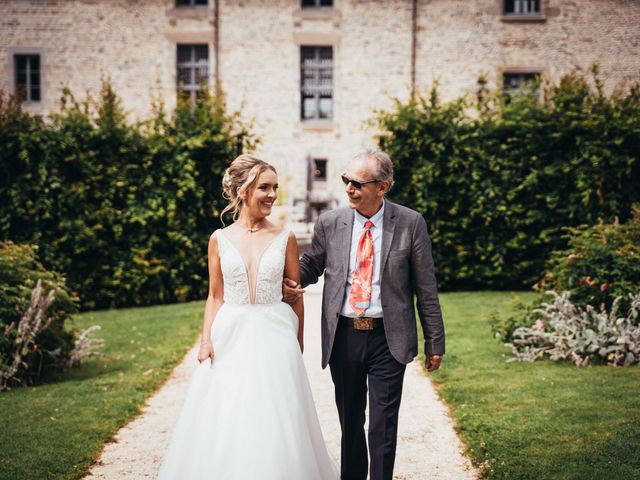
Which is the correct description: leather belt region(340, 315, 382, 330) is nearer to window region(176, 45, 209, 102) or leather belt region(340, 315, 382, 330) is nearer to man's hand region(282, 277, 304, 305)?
man's hand region(282, 277, 304, 305)

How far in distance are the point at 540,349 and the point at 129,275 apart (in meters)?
7.52

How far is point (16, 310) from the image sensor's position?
23.3 feet

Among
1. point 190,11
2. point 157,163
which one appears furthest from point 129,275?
point 190,11

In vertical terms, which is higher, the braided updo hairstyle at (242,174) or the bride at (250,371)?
the braided updo hairstyle at (242,174)

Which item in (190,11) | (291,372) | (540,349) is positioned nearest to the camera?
(291,372)

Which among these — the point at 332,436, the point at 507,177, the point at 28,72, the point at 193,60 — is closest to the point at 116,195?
the point at 507,177

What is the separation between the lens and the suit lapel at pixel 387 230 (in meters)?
3.97

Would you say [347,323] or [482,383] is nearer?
[347,323]

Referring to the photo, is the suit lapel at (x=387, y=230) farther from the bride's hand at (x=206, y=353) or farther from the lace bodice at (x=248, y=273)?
the bride's hand at (x=206, y=353)

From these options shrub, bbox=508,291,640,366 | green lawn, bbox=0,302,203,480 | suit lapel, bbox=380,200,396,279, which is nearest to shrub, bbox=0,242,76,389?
green lawn, bbox=0,302,203,480

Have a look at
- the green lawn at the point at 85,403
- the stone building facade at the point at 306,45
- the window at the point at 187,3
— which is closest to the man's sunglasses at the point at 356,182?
the green lawn at the point at 85,403

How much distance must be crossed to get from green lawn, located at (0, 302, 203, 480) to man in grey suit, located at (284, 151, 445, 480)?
1.99 m

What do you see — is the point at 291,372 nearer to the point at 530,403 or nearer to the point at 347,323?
the point at 347,323

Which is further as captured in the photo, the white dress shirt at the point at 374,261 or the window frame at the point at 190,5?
the window frame at the point at 190,5
